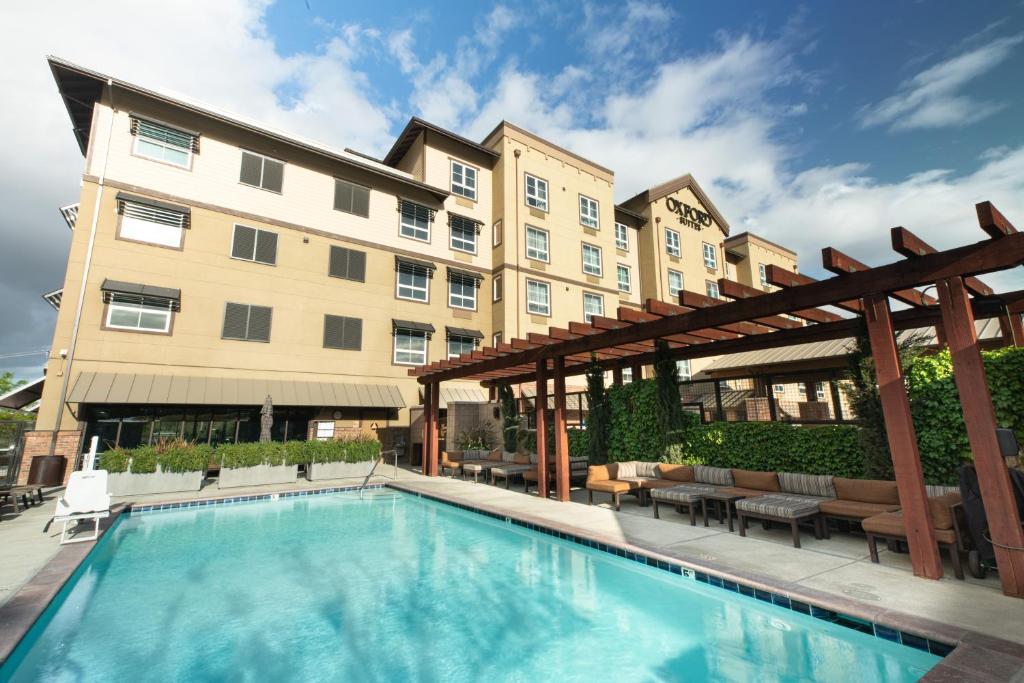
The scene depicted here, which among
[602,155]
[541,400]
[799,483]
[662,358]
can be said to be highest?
[602,155]

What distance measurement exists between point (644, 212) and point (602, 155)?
4390 mm

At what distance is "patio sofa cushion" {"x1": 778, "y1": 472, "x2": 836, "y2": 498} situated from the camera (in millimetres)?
6824

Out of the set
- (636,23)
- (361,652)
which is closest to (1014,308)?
(361,652)

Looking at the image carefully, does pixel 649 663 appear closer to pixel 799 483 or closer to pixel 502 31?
pixel 799 483

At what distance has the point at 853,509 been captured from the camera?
19.7 feet

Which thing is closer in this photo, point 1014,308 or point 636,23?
point 1014,308

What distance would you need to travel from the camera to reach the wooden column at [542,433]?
10398 millimetres

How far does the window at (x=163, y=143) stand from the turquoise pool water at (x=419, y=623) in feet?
45.4

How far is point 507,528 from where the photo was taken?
823 centimetres

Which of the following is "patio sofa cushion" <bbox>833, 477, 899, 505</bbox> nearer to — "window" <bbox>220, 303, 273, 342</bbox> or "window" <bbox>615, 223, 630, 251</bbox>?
"window" <bbox>220, 303, 273, 342</bbox>

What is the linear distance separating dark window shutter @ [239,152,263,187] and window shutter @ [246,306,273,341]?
16.2 ft

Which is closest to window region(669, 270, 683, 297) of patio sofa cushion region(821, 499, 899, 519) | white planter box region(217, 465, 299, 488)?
patio sofa cushion region(821, 499, 899, 519)

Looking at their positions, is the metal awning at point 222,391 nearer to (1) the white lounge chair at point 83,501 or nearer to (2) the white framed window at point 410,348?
(2) the white framed window at point 410,348

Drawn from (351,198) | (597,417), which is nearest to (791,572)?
(597,417)
